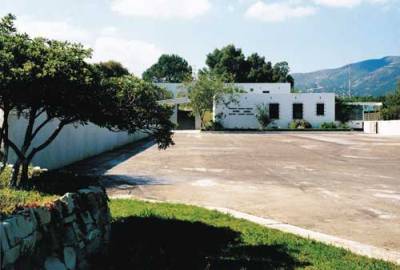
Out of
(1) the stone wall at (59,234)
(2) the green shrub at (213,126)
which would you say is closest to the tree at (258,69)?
(2) the green shrub at (213,126)

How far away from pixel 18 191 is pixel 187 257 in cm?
234

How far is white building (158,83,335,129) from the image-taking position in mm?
53312

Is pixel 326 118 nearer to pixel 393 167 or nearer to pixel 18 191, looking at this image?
pixel 393 167

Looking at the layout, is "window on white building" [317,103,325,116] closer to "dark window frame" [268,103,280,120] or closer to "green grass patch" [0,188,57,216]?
"dark window frame" [268,103,280,120]

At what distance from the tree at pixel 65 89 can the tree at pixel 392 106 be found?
53.8 m

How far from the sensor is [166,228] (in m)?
8.00

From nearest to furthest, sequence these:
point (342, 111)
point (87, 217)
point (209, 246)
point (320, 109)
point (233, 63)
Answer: point (87, 217) < point (209, 246) < point (320, 109) < point (342, 111) < point (233, 63)

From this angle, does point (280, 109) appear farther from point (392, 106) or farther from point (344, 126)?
point (392, 106)

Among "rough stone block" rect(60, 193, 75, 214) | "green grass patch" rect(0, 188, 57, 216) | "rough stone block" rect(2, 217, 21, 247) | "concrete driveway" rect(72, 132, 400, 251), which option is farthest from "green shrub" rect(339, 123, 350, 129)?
"rough stone block" rect(2, 217, 21, 247)

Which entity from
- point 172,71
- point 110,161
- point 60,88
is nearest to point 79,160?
point 110,161

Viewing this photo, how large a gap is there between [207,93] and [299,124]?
34.3 ft

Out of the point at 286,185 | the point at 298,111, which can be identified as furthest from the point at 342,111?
the point at 286,185

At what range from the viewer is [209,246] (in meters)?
7.00

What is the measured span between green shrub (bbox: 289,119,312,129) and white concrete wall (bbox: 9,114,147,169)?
30541 millimetres
